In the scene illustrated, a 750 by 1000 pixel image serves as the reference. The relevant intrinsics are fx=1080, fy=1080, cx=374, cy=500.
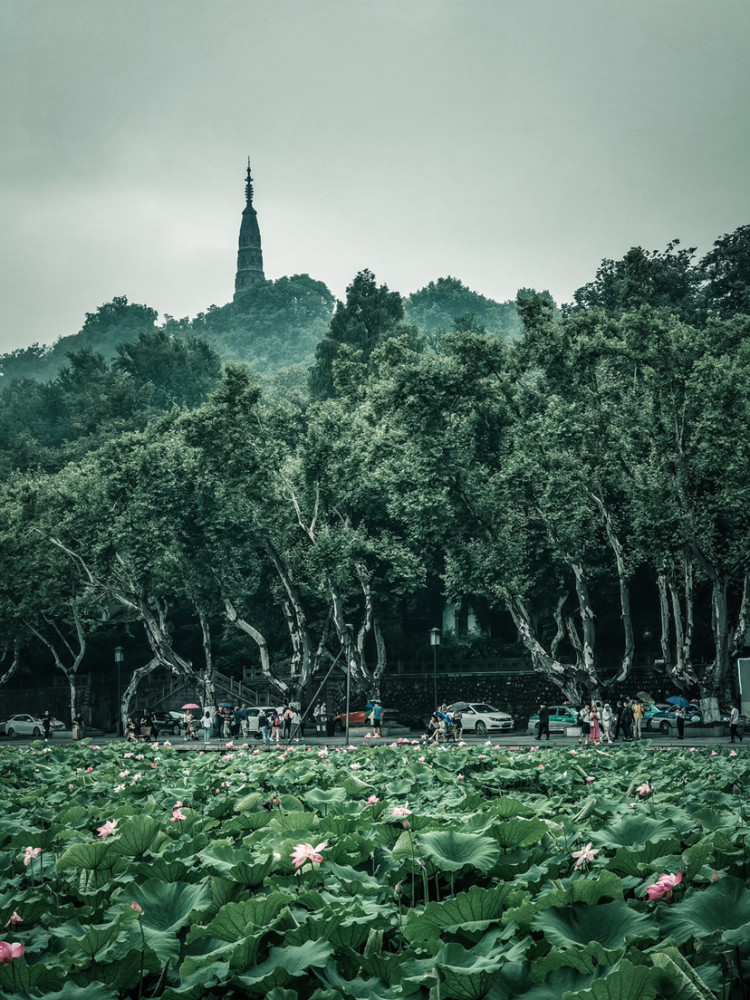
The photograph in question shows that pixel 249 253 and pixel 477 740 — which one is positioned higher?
pixel 249 253

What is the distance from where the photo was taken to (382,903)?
5.84 meters

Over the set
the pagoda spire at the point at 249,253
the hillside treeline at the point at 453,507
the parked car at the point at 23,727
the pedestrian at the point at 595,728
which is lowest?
the parked car at the point at 23,727

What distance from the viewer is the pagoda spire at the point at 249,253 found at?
186000mm

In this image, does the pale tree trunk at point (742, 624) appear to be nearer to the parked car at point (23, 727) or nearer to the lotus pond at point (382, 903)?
the lotus pond at point (382, 903)

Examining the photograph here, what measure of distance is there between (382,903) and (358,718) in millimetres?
40221

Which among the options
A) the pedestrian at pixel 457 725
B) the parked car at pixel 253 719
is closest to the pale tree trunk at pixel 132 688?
the parked car at pixel 253 719

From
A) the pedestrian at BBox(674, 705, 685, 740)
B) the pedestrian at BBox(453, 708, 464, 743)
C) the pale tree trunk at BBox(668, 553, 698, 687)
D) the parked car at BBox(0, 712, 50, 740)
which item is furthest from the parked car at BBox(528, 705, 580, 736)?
the parked car at BBox(0, 712, 50, 740)

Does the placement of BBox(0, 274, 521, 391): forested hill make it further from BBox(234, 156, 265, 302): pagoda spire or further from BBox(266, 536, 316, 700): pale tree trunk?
BBox(266, 536, 316, 700): pale tree trunk

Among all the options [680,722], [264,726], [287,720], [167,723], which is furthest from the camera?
[167,723]

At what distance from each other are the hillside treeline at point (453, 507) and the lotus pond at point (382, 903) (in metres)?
27.3

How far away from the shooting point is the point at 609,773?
43.8 ft

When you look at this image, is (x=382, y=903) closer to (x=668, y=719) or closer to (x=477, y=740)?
(x=477, y=740)

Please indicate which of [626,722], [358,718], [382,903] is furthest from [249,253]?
[382,903]

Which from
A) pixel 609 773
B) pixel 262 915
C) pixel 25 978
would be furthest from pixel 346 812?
pixel 609 773
